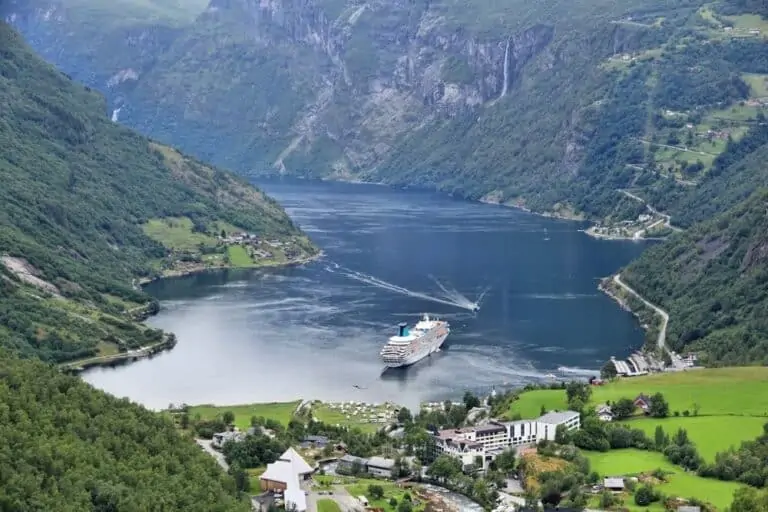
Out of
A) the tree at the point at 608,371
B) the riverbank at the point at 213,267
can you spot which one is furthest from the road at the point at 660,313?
the riverbank at the point at 213,267

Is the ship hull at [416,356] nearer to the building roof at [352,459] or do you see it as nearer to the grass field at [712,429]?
the grass field at [712,429]

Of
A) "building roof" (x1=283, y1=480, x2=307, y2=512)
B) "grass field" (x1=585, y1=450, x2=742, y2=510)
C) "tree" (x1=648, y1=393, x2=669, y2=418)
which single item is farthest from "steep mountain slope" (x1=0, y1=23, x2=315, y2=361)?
"grass field" (x1=585, y1=450, x2=742, y2=510)

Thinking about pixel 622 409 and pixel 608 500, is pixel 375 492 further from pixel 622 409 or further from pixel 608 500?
pixel 622 409

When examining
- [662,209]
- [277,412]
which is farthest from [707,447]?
[662,209]

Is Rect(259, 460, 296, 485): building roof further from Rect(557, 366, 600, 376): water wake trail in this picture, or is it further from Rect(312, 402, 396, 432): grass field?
Rect(557, 366, 600, 376): water wake trail

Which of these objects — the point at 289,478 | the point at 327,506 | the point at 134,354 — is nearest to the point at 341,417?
the point at 289,478

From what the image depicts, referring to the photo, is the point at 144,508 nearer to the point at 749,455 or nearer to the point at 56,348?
the point at 749,455
